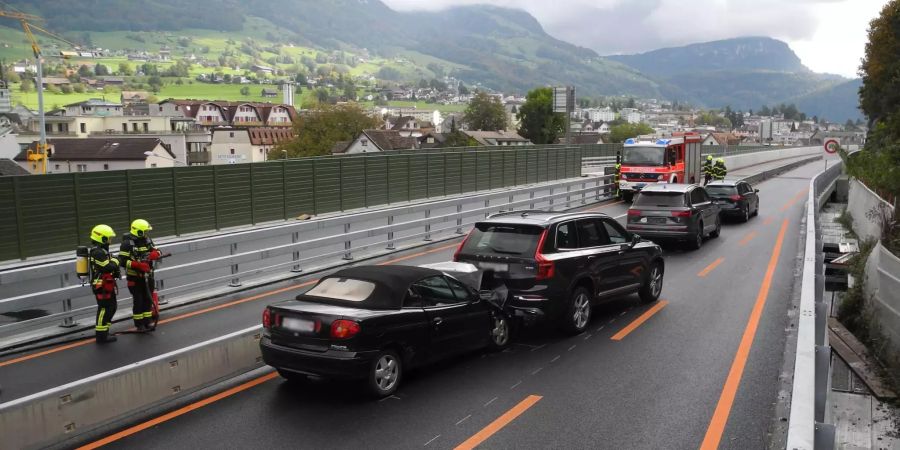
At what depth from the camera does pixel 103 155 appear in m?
53.5

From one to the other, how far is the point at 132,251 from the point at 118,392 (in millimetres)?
3722

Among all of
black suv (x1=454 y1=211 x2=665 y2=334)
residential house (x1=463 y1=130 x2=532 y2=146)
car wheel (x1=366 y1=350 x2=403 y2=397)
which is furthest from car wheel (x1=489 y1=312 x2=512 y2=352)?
residential house (x1=463 y1=130 x2=532 y2=146)

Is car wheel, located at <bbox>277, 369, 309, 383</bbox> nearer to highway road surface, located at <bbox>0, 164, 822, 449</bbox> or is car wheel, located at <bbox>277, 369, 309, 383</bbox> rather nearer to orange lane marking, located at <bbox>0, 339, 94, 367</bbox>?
highway road surface, located at <bbox>0, 164, 822, 449</bbox>

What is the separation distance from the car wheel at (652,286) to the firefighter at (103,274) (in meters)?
8.23

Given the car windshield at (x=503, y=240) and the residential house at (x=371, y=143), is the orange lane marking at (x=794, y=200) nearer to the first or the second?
the car windshield at (x=503, y=240)

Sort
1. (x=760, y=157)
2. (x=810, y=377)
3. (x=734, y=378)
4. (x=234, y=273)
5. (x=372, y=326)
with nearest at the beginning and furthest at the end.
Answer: (x=810, y=377) < (x=372, y=326) < (x=734, y=378) < (x=234, y=273) < (x=760, y=157)

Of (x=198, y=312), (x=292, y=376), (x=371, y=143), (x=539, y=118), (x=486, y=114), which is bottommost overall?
(x=198, y=312)

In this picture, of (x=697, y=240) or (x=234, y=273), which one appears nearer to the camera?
(x=234, y=273)

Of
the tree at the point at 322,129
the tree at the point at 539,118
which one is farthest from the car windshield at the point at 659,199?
the tree at the point at 539,118

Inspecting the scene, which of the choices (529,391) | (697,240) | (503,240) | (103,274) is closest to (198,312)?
(103,274)

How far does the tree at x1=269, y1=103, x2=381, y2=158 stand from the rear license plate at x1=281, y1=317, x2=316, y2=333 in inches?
3586

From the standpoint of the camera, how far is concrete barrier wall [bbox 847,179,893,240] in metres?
20.9

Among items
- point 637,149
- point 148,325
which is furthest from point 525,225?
point 637,149

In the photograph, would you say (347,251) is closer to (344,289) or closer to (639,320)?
(639,320)
